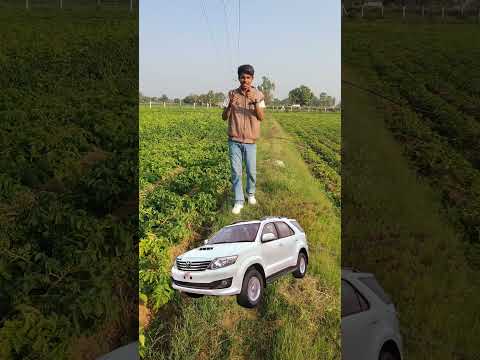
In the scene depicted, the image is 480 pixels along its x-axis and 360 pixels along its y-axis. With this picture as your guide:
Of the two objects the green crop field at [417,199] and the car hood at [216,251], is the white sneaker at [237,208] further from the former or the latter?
the green crop field at [417,199]

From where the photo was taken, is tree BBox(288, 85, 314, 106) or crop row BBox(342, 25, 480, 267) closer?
tree BBox(288, 85, 314, 106)

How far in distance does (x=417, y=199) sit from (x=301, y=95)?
12.3 ft

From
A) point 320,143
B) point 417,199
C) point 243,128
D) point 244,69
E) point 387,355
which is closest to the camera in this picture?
point 244,69

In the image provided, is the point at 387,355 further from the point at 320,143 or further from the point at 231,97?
the point at 231,97

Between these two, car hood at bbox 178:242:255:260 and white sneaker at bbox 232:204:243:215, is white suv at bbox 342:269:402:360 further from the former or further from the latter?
white sneaker at bbox 232:204:243:215

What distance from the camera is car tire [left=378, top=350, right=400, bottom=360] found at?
4711 mm

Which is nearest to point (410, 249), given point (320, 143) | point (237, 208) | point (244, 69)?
point (320, 143)

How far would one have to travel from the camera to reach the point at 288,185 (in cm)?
483

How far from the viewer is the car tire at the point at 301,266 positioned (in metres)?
4.68

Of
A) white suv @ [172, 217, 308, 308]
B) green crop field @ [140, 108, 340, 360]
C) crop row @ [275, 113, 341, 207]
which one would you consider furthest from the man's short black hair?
white suv @ [172, 217, 308, 308]

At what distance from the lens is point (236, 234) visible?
463 centimetres

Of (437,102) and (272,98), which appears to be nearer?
(272,98)

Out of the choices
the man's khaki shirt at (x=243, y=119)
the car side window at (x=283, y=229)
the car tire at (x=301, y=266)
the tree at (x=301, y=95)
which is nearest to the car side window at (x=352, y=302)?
the car tire at (x=301, y=266)

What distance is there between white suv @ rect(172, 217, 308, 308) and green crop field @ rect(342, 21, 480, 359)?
2253mm
